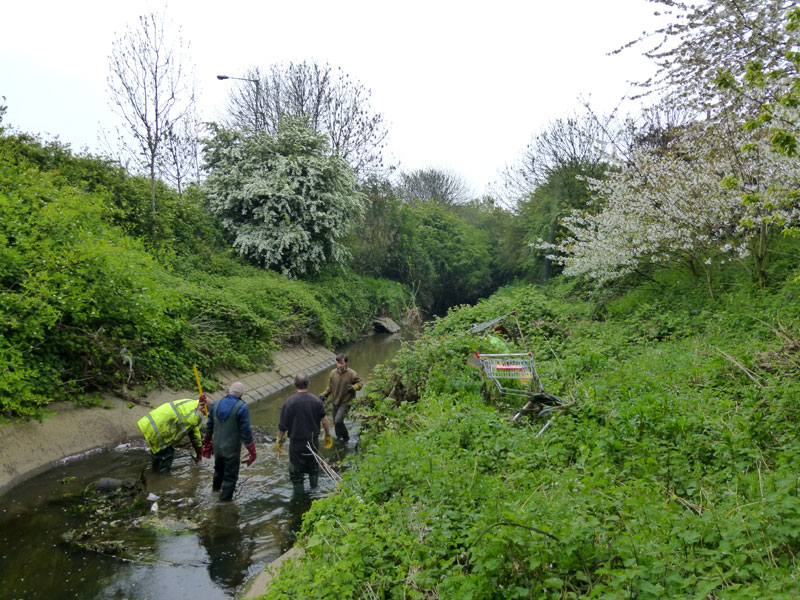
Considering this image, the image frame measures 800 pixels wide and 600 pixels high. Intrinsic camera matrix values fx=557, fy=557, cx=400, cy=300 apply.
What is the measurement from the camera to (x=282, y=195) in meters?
23.5

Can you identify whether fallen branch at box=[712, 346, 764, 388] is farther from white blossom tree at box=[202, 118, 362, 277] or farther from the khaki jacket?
white blossom tree at box=[202, 118, 362, 277]

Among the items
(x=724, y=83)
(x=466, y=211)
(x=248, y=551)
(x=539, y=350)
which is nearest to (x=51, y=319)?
(x=248, y=551)

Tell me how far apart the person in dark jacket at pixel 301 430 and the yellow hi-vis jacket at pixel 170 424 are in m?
1.70

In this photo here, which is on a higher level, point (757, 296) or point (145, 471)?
point (757, 296)

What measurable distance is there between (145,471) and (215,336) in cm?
592

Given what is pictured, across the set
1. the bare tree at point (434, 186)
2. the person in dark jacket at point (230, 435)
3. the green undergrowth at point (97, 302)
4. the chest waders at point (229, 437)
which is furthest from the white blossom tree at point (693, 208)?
the bare tree at point (434, 186)

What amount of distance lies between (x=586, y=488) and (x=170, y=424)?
6385 millimetres

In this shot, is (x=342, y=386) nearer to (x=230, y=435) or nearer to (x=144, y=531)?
(x=230, y=435)

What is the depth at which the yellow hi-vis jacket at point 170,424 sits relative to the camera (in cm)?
827

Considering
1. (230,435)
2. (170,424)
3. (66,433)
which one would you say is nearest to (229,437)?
(230,435)

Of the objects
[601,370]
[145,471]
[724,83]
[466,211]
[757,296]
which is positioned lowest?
[145,471]

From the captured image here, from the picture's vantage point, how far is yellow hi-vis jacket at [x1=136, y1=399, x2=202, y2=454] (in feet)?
27.1

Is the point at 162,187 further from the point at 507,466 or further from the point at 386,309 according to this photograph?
the point at 507,466

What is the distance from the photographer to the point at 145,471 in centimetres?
861
